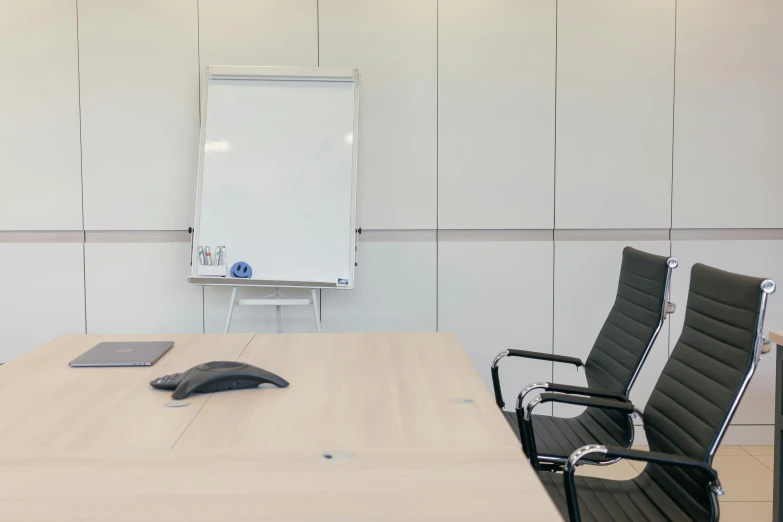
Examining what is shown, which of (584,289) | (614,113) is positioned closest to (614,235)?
(584,289)

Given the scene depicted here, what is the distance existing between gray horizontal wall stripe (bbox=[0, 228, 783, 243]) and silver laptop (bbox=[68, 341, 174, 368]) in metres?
1.58

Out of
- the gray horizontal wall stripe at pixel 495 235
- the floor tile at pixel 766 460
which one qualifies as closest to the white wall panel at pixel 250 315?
the gray horizontal wall stripe at pixel 495 235

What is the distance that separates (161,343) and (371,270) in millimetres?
1722

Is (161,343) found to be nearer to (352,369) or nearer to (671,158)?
(352,369)

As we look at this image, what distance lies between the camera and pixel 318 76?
3.74m

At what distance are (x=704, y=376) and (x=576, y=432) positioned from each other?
2.80ft

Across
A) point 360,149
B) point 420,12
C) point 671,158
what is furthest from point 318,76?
point 671,158

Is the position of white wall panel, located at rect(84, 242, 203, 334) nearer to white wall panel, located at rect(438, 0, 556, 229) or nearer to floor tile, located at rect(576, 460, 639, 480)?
white wall panel, located at rect(438, 0, 556, 229)

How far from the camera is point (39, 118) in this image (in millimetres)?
3941

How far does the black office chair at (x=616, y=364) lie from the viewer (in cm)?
241

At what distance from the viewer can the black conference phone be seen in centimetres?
191

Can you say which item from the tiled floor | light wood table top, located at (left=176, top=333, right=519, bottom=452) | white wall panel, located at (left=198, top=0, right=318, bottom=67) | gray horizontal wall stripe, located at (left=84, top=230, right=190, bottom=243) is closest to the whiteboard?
white wall panel, located at (left=198, top=0, right=318, bottom=67)

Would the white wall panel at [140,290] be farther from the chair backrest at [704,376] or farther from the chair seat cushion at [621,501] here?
the chair backrest at [704,376]

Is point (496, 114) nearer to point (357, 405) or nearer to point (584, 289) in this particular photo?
point (584, 289)
